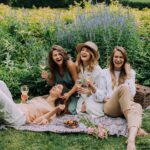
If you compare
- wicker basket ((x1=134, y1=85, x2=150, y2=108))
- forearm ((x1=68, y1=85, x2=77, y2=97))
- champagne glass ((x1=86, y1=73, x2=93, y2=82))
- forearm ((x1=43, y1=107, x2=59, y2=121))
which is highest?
champagne glass ((x1=86, y1=73, x2=93, y2=82))

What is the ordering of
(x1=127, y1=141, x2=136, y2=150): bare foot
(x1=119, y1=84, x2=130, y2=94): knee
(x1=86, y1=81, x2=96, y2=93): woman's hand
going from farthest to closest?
(x1=86, y1=81, x2=96, y2=93): woman's hand
(x1=119, y1=84, x2=130, y2=94): knee
(x1=127, y1=141, x2=136, y2=150): bare foot

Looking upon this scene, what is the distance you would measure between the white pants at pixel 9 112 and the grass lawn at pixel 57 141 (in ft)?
0.38

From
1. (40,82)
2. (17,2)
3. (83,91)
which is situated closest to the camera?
(83,91)

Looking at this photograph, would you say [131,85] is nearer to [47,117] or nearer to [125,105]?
[125,105]

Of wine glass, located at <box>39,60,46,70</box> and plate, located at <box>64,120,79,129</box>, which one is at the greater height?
wine glass, located at <box>39,60,46,70</box>

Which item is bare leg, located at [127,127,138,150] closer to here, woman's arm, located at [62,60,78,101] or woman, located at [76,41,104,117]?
woman, located at [76,41,104,117]

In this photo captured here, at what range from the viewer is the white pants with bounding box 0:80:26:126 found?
234 inches

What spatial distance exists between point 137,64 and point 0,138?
331 centimetres

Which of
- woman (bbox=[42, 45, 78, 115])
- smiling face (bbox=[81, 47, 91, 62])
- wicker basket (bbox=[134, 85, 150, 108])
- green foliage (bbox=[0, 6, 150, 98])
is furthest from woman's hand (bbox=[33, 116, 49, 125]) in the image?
wicker basket (bbox=[134, 85, 150, 108])

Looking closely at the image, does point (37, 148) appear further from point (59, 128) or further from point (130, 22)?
point (130, 22)

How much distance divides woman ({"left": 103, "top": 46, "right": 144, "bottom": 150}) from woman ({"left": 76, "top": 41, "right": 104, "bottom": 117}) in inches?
4.4

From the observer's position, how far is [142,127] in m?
6.46

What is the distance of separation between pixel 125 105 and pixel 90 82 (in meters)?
0.63

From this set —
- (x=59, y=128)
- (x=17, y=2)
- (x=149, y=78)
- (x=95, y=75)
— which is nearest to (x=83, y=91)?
(x=95, y=75)
